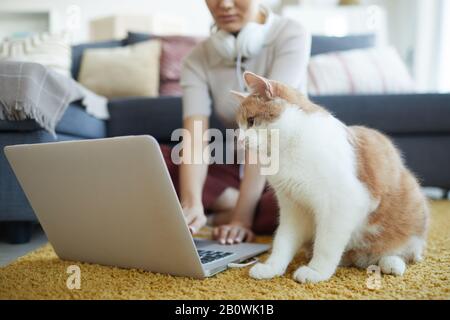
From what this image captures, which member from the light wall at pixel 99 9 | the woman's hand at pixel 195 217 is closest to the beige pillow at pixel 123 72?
the woman's hand at pixel 195 217

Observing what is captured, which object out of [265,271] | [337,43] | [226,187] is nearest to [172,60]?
[337,43]

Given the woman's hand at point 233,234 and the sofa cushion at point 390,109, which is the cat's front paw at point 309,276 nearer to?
the woman's hand at point 233,234

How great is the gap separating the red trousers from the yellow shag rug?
345 mm

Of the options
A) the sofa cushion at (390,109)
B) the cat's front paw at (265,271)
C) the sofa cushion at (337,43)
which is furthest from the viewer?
the sofa cushion at (337,43)

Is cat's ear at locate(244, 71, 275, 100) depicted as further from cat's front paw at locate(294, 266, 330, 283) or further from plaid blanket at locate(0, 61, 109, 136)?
plaid blanket at locate(0, 61, 109, 136)

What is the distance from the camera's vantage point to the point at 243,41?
1231 mm

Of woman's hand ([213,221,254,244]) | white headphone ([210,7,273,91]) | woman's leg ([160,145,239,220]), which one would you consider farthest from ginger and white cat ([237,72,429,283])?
woman's leg ([160,145,239,220])

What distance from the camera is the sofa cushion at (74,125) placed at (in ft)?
3.88

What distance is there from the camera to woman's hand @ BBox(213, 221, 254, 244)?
44.2 inches

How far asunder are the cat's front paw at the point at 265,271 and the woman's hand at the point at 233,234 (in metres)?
0.28

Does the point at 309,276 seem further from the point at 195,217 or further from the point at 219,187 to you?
the point at 219,187

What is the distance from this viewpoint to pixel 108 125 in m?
1.84

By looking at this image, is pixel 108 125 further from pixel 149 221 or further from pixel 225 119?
pixel 149 221

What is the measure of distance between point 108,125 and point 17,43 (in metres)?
0.70
